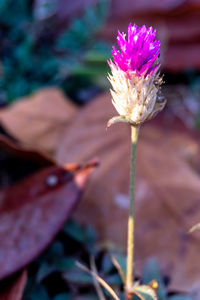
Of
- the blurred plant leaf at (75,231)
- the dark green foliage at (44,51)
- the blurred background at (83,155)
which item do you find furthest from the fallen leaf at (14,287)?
the dark green foliage at (44,51)

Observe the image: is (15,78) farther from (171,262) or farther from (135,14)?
(171,262)

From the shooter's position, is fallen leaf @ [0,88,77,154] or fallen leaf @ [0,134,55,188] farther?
fallen leaf @ [0,88,77,154]

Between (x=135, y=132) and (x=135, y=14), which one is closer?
(x=135, y=132)

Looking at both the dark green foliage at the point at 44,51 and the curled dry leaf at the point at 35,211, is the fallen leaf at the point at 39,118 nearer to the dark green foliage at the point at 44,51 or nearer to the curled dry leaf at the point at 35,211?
the dark green foliage at the point at 44,51

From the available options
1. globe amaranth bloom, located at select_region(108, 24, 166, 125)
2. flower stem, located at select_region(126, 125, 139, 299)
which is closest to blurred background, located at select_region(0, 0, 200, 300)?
flower stem, located at select_region(126, 125, 139, 299)

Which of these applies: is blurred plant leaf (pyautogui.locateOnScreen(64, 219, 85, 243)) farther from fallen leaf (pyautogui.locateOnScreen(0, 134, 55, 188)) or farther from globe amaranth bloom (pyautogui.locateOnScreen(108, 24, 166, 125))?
globe amaranth bloom (pyautogui.locateOnScreen(108, 24, 166, 125))

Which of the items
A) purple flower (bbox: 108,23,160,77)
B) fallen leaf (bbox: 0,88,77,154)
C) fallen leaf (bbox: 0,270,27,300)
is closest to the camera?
purple flower (bbox: 108,23,160,77)

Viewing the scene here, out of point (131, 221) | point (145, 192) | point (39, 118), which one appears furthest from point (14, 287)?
point (39, 118)

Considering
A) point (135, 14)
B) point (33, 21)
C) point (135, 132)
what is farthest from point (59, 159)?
point (135, 14)
